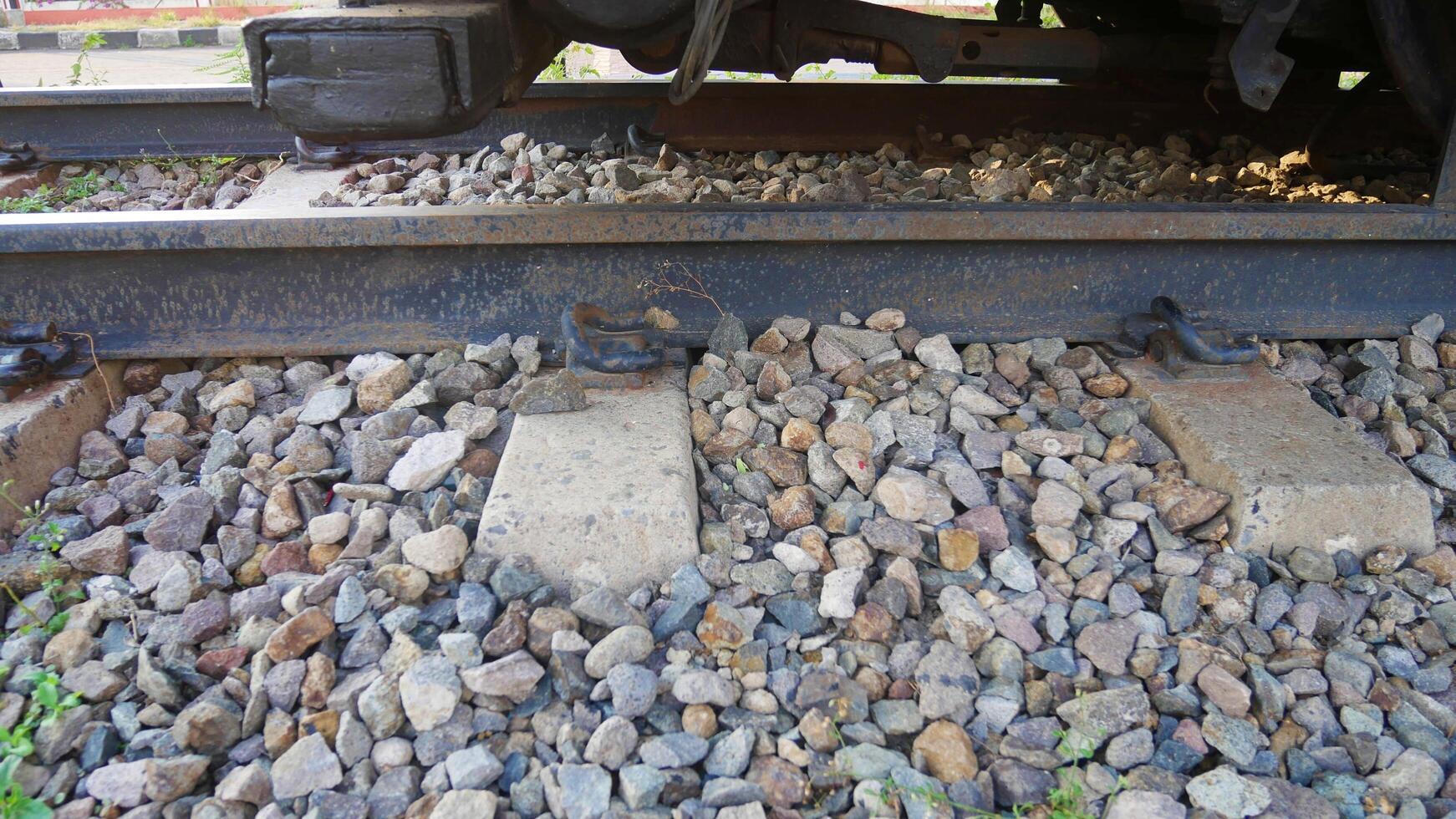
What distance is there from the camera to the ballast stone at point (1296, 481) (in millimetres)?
1894

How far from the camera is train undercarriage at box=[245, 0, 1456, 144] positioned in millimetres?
1728

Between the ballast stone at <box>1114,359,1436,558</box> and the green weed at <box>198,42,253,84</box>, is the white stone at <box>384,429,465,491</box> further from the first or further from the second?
the green weed at <box>198,42,253,84</box>

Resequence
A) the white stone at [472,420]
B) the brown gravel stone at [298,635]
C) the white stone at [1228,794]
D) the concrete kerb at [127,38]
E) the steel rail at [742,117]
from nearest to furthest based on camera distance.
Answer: the white stone at [1228,794], the brown gravel stone at [298,635], the white stone at [472,420], the steel rail at [742,117], the concrete kerb at [127,38]

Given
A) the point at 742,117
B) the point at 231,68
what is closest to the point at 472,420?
the point at 742,117

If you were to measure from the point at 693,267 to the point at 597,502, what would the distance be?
82 centimetres

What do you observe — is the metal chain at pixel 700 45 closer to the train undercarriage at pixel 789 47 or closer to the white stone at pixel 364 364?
the train undercarriage at pixel 789 47

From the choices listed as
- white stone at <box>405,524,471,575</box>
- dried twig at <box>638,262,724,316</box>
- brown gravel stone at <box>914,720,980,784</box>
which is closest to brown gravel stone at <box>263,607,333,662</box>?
white stone at <box>405,524,471,575</box>

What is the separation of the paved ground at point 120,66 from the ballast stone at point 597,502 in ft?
24.4

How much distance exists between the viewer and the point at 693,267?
2428mm

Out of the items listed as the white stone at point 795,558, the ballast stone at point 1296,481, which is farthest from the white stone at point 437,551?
the ballast stone at point 1296,481

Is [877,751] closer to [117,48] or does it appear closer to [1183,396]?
[1183,396]

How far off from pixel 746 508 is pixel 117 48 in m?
13.5

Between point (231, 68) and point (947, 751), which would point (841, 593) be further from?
point (231, 68)

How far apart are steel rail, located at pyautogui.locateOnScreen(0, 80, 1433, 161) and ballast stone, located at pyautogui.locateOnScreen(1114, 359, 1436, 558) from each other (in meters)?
2.30
